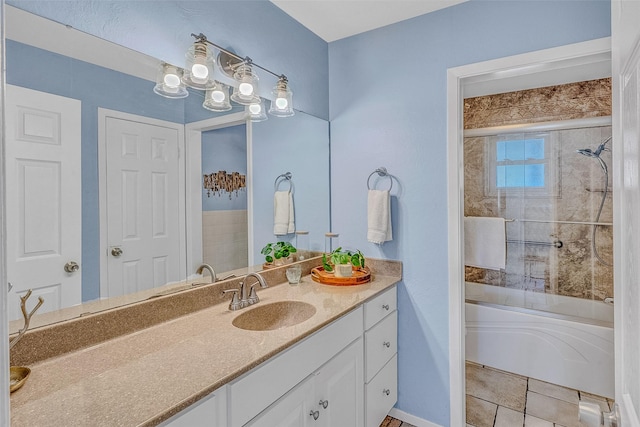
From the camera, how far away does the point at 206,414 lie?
896 mm

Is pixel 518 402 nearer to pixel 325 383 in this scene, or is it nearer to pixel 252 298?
pixel 325 383

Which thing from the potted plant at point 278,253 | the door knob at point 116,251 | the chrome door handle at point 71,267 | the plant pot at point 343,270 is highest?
the door knob at point 116,251

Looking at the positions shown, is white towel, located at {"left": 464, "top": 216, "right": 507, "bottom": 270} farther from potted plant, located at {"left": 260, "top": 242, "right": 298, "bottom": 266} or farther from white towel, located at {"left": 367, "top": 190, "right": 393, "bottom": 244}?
potted plant, located at {"left": 260, "top": 242, "right": 298, "bottom": 266}

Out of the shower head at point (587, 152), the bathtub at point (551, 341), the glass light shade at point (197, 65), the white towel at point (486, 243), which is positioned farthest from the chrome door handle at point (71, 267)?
the shower head at point (587, 152)

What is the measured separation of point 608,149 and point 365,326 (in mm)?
2518

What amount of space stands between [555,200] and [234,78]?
→ 9.24 ft

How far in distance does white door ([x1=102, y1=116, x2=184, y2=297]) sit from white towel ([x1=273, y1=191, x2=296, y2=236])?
669 millimetres

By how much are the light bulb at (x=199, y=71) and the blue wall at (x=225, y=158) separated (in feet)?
0.80

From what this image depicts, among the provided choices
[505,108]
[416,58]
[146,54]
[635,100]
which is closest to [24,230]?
[146,54]

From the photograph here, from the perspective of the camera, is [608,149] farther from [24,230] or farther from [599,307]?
[24,230]

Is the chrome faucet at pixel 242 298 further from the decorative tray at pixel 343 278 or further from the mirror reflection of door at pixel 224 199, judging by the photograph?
the decorative tray at pixel 343 278

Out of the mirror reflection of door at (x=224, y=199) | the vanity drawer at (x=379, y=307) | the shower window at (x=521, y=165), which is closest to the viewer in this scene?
the mirror reflection of door at (x=224, y=199)

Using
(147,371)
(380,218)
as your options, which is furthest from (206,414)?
(380,218)

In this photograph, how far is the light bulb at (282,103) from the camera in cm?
190
